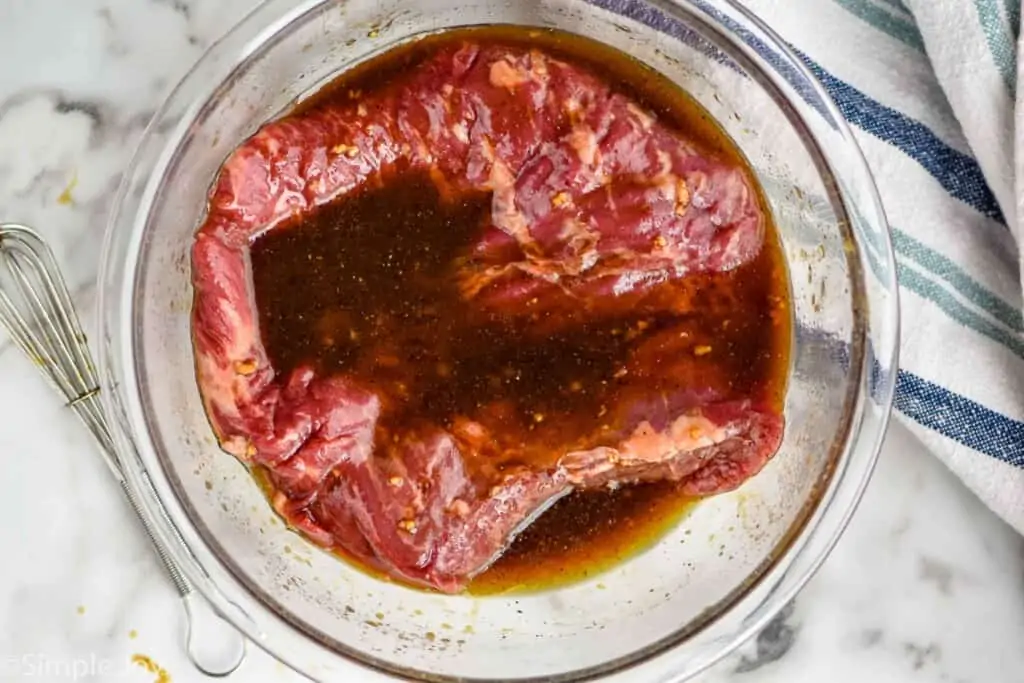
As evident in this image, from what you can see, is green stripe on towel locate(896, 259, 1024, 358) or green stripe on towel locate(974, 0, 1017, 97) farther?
green stripe on towel locate(896, 259, 1024, 358)

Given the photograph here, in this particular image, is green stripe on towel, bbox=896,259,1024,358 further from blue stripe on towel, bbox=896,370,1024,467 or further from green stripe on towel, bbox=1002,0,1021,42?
green stripe on towel, bbox=1002,0,1021,42

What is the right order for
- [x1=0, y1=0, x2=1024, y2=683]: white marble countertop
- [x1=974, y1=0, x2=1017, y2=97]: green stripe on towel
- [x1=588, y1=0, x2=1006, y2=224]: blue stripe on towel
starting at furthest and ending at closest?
[x1=0, y1=0, x2=1024, y2=683]: white marble countertop
[x1=588, y1=0, x2=1006, y2=224]: blue stripe on towel
[x1=974, y1=0, x2=1017, y2=97]: green stripe on towel

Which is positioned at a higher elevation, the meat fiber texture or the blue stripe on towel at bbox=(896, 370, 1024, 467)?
the meat fiber texture

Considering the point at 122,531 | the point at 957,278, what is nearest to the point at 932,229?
the point at 957,278

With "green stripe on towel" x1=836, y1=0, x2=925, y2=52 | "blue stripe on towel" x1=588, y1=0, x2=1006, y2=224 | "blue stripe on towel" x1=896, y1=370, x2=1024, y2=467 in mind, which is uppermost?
"green stripe on towel" x1=836, y1=0, x2=925, y2=52

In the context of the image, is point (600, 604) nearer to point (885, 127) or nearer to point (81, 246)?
point (885, 127)

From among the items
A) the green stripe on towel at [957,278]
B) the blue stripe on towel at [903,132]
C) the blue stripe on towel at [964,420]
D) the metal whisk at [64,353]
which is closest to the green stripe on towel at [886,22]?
the blue stripe on towel at [903,132]

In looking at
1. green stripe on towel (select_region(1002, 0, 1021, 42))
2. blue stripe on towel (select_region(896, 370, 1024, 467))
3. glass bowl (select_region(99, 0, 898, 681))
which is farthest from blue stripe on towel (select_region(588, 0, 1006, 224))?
blue stripe on towel (select_region(896, 370, 1024, 467))
